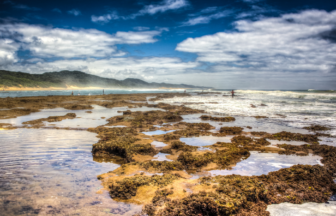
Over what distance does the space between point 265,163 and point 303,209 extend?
2559mm

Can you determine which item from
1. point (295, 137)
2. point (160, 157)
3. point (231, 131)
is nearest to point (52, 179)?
point (160, 157)

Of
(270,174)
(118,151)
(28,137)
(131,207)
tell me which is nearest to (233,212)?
(131,207)

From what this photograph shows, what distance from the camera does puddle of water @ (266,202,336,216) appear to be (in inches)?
136

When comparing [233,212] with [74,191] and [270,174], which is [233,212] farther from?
[74,191]

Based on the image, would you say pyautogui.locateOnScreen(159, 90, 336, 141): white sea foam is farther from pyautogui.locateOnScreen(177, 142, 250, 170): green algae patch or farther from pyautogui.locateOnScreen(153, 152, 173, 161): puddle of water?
pyautogui.locateOnScreen(153, 152, 173, 161): puddle of water

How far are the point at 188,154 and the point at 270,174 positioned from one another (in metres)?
2.63

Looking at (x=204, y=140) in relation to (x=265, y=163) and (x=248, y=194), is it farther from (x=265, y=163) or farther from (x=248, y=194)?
(x=248, y=194)

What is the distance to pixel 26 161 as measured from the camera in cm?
577

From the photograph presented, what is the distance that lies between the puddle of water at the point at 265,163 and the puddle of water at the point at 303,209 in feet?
4.99

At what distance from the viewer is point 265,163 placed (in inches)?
239

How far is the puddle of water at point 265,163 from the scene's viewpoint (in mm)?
5358

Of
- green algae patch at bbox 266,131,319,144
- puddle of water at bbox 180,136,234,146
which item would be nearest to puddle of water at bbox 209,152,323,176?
puddle of water at bbox 180,136,234,146

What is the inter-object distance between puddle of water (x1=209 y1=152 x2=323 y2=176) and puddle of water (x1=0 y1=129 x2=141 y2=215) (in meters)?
3.42

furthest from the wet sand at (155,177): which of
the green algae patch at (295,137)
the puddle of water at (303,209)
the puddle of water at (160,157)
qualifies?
the green algae patch at (295,137)
